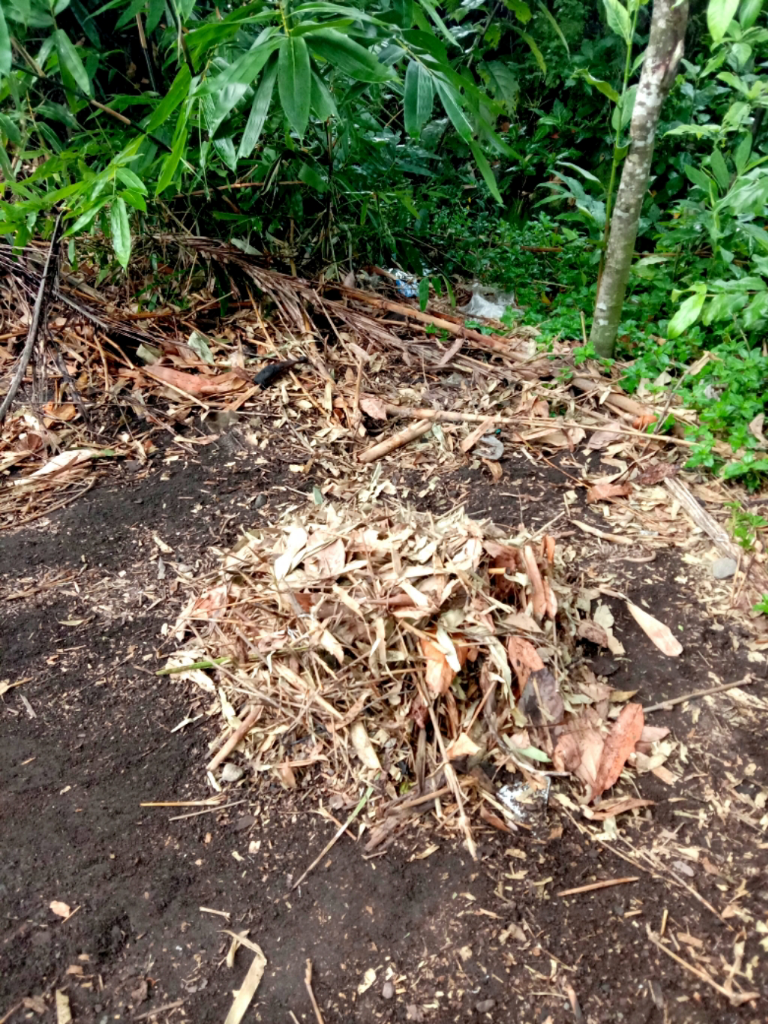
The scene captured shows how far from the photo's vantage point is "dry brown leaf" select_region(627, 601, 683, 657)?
1.91 m

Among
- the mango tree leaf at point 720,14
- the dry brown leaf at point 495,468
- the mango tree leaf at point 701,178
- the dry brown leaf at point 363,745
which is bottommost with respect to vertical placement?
the dry brown leaf at point 495,468

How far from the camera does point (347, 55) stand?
1.74m

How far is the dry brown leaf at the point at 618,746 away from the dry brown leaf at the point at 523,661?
0.23m

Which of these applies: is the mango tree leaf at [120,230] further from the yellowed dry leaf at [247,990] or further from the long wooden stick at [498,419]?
the yellowed dry leaf at [247,990]

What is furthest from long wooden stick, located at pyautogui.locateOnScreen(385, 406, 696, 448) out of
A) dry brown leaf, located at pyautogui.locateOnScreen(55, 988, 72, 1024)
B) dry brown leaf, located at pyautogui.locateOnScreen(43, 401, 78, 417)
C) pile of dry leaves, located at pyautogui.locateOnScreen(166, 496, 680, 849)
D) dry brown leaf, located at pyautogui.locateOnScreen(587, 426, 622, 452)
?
dry brown leaf, located at pyautogui.locateOnScreen(55, 988, 72, 1024)

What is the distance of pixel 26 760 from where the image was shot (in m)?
1.69

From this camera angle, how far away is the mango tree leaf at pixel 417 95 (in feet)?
6.70

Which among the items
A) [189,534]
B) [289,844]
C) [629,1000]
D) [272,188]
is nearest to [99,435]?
[189,534]

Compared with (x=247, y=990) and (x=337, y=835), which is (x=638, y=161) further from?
(x=247, y=990)

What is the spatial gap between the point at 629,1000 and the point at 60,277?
10.3 feet

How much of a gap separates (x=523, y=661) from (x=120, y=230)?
172 cm

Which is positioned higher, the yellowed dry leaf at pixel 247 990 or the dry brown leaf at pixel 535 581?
the dry brown leaf at pixel 535 581

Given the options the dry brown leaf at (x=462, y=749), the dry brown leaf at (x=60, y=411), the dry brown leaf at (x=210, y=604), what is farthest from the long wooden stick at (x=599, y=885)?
the dry brown leaf at (x=60, y=411)

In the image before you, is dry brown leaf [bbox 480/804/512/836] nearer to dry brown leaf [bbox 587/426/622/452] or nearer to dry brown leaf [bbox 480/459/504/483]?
dry brown leaf [bbox 480/459/504/483]
